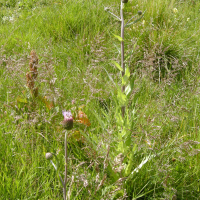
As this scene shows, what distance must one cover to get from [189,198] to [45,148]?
0.82 m

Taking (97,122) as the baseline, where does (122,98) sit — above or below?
above

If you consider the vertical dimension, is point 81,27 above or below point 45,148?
above

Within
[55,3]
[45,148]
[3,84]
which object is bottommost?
[45,148]

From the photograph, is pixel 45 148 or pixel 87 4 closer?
pixel 45 148

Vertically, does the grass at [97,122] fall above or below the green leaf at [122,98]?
below

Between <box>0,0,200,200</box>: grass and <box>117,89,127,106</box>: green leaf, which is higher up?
<box>117,89,127,106</box>: green leaf

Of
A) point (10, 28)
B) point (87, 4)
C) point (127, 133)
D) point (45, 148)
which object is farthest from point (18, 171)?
point (87, 4)

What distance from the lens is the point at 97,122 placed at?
1532 mm

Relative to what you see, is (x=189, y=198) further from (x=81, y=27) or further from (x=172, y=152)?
(x=81, y=27)

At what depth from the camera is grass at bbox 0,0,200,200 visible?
110 centimetres

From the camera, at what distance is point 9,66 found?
1.74 meters

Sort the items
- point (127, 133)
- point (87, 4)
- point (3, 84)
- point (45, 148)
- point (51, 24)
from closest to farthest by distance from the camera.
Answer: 1. point (127, 133)
2. point (45, 148)
3. point (3, 84)
4. point (51, 24)
5. point (87, 4)

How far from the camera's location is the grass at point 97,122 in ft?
3.61

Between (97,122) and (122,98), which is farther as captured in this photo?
(97,122)
